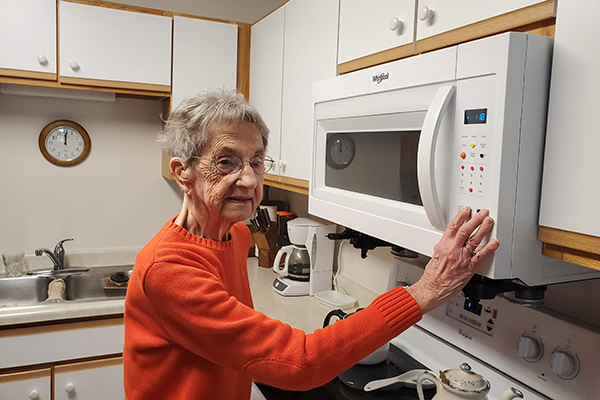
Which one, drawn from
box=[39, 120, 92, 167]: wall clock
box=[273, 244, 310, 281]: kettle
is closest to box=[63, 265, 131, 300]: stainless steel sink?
box=[39, 120, 92, 167]: wall clock

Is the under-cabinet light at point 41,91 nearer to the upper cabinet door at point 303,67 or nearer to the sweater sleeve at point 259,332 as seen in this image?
the upper cabinet door at point 303,67

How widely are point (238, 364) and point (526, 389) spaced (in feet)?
2.30

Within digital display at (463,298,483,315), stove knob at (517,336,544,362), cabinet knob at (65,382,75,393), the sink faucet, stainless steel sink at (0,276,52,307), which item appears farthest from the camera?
the sink faucet

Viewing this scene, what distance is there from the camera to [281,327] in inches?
31.3

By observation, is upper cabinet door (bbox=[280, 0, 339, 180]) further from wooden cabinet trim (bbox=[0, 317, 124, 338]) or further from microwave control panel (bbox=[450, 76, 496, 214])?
wooden cabinet trim (bbox=[0, 317, 124, 338])

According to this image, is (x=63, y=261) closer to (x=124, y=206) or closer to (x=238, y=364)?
(x=124, y=206)

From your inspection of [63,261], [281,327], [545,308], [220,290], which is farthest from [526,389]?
[63,261]

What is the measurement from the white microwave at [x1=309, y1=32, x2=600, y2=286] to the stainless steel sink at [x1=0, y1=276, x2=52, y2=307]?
6.20 feet

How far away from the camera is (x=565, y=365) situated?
3.18 feet

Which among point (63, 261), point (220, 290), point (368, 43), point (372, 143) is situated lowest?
point (63, 261)

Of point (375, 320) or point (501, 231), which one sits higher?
point (501, 231)

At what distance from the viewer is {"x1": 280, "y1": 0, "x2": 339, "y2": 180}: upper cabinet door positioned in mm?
1505

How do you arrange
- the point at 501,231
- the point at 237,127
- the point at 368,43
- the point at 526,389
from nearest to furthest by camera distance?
the point at 501,231 < the point at 237,127 < the point at 526,389 < the point at 368,43

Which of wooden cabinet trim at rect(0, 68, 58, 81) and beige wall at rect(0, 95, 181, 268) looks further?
beige wall at rect(0, 95, 181, 268)
